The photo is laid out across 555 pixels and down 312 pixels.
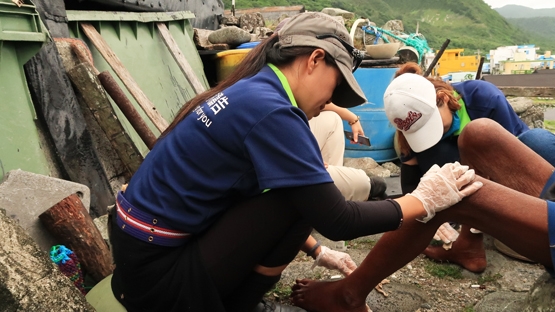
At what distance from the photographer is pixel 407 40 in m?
6.83

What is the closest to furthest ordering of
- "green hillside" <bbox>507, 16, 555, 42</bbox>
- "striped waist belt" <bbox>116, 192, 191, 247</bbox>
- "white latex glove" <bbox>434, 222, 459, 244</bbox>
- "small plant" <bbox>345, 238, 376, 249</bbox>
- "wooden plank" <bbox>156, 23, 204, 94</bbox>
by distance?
"striped waist belt" <bbox>116, 192, 191, 247</bbox> → "white latex glove" <bbox>434, 222, 459, 244</bbox> → "small plant" <bbox>345, 238, 376, 249</bbox> → "wooden plank" <bbox>156, 23, 204, 94</bbox> → "green hillside" <bbox>507, 16, 555, 42</bbox>

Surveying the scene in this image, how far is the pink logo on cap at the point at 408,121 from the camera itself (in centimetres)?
235

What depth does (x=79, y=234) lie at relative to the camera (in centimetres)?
204

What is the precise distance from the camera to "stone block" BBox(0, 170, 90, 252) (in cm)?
197

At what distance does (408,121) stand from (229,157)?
4.35 ft

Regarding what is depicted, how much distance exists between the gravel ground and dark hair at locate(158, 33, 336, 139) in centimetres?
109

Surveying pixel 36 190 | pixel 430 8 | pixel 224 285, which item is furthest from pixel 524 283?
pixel 430 8

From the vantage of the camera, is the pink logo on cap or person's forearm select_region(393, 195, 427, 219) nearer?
person's forearm select_region(393, 195, 427, 219)

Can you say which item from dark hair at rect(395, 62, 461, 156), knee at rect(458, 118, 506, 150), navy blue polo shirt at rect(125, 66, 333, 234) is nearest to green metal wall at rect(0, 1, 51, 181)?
navy blue polo shirt at rect(125, 66, 333, 234)

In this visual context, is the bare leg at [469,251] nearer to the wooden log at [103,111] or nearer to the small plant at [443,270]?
the small plant at [443,270]

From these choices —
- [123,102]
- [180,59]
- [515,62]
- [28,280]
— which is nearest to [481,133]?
[28,280]

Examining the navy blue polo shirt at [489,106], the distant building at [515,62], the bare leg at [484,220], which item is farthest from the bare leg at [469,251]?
the distant building at [515,62]

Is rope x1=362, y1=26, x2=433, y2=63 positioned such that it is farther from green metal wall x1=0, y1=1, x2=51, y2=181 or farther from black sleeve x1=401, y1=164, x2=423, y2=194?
green metal wall x1=0, y1=1, x2=51, y2=181

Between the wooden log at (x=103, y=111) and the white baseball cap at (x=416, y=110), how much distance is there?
1.69m
